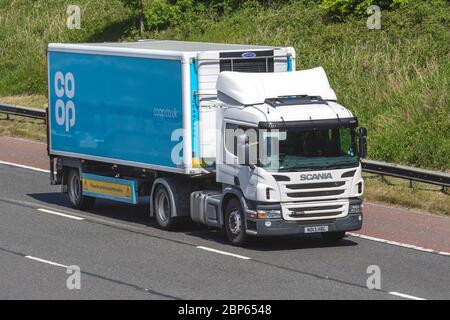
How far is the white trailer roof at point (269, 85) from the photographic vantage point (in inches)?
834

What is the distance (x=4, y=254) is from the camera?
67.6ft

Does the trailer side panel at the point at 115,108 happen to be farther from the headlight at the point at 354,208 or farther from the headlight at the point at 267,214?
the headlight at the point at 354,208

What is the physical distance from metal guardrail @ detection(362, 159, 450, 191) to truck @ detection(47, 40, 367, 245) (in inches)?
121

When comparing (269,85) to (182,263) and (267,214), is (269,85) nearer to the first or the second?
(267,214)

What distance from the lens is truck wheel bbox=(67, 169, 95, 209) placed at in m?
25.8

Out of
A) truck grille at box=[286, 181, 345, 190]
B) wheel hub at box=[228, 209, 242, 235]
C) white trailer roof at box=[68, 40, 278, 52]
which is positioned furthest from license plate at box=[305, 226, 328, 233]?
white trailer roof at box=[68, 40, 278, 52]

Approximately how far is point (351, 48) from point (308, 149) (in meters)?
14.7

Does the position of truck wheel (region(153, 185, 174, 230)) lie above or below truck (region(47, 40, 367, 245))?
below

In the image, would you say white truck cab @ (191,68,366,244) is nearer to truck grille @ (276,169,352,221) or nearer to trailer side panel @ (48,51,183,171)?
truck grille @ (276,169,352,221)

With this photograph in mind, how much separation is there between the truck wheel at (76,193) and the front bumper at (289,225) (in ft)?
19.3

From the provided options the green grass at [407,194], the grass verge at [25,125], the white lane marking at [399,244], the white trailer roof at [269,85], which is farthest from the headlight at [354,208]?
the grass verge at [25,125]

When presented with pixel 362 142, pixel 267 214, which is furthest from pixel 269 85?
pixel 267 214

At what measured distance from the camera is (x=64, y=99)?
25812 millimetres
